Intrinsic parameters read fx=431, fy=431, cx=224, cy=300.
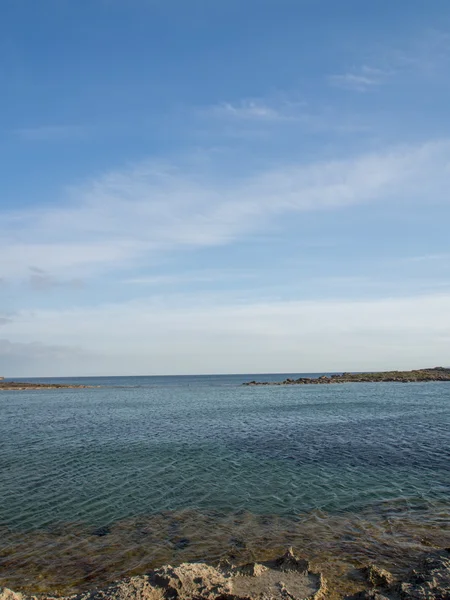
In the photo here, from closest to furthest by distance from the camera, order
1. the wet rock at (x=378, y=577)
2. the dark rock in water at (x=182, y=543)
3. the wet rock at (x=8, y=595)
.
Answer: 1. the wet rock at (x=8, y=595)
2. the wet rock at (x=378, y=577)
3. the dark rock in water at (x=182, y=543)

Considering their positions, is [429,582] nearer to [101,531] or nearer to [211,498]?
[211,498]

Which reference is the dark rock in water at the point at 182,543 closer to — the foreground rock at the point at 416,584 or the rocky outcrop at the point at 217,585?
the rocky outcrop at the point at 217,585

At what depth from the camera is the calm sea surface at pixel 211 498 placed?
49.3 ft

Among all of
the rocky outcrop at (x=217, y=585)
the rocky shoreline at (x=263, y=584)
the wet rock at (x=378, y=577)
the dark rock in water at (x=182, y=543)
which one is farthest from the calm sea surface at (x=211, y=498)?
the rocky outcrop at (x=217, y=585)

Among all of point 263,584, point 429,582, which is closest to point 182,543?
point 263,584

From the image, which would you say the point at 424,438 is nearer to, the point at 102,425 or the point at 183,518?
the point at 183,518

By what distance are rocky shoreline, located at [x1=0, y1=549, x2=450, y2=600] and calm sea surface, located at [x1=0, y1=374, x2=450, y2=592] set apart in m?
1.49

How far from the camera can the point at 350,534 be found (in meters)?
16.4

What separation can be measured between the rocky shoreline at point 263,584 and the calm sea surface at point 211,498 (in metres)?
1.49

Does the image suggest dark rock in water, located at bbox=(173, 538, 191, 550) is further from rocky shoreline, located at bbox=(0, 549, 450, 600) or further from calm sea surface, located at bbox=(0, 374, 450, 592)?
rocky shoreline, located at bbox=(0, 549, 450, 600)

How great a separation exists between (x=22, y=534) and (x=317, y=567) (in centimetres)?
1182

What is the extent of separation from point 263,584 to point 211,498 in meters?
9.68

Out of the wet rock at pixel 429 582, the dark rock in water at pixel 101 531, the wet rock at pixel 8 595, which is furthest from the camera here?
the dark rock in water at pixel 101 531

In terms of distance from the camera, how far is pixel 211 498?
70.1 ft
